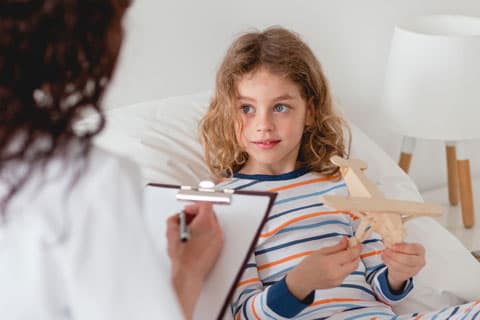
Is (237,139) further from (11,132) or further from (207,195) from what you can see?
(11,132)

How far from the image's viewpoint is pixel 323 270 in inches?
44.8

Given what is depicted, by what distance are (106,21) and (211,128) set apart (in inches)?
33.2

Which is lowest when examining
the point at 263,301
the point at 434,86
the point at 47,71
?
the point at 263,301

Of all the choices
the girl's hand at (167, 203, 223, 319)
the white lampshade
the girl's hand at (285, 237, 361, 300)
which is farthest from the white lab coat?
the white lampshade

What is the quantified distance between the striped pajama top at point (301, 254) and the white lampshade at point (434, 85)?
1.81ft

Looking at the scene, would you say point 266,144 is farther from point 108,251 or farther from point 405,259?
point 108,251

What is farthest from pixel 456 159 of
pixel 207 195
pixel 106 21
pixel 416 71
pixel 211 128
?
pixel 106 21

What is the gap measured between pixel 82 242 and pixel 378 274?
753 mm

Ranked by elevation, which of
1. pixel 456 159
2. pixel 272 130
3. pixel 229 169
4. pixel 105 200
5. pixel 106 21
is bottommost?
pixel 456 159

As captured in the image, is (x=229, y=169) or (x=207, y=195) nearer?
(x=207, y=195)

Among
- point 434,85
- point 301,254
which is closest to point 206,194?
point 301,254

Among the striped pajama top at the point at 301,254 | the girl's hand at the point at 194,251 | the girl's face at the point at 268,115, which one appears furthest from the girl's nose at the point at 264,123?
the girl's hand at the point at 194,251

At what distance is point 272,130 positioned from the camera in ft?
4.53

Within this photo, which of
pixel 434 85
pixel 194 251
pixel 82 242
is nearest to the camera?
pixel 82 242
